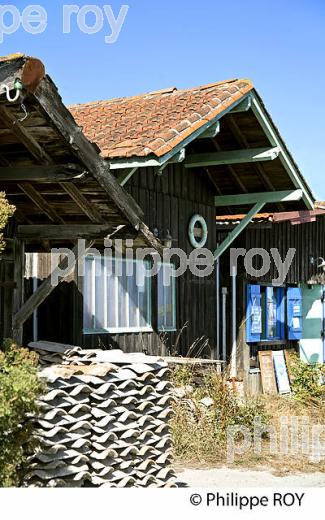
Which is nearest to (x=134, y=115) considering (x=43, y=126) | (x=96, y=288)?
(x=96, y=288)

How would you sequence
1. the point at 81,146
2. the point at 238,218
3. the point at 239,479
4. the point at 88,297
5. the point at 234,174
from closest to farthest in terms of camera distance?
the point at 81,146
the point at 239,479
the point at 88,297
the point at 234,174
the point at 238,218

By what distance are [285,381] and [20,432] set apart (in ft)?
36.3

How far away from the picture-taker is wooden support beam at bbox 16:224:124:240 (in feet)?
28.7

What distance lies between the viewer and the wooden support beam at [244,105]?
12954 millimetres

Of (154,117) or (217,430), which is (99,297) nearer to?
(217,430)

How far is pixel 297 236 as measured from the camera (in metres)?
18.1

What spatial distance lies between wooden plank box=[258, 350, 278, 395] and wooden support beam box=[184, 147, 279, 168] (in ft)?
14.9

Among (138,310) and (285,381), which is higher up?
(138,310)

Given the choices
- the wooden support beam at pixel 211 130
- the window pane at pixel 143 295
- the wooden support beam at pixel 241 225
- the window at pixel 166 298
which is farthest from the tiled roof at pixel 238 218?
the wooden support beam at pixel 211 130

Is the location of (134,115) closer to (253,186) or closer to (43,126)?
(253,186)

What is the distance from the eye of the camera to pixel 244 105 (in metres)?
13.0

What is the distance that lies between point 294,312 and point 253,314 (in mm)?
2005

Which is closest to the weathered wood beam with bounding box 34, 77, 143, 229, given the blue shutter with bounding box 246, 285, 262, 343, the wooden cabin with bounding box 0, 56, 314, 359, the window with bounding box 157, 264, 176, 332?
the wooden cabin with bounding box 0, 56, 314, 359

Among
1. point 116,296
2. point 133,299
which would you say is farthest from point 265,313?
point 116,296
